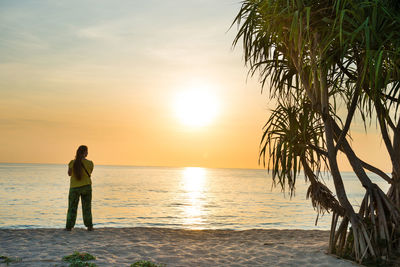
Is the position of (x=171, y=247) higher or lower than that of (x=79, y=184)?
lower

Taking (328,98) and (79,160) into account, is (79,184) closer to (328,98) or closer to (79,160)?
(79,160)

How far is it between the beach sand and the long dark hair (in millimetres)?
1147

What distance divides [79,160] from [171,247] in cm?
250

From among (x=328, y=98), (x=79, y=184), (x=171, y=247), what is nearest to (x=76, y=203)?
(x=79, y=184)

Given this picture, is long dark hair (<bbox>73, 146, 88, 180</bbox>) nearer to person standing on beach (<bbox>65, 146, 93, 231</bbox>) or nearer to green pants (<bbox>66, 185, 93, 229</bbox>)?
person standing on beach (<bbox>65, 146, 93, 231</bbox>)

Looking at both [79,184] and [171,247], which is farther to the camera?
[79,184]

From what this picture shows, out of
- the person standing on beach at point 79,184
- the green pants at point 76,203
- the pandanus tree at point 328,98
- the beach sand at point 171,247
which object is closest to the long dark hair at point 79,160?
the person standing on beach at point 79,184

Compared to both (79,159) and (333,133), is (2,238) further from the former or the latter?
(333,133)

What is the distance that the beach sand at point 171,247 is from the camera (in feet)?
18.7

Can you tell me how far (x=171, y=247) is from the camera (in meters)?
6.79

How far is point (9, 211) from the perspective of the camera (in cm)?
1789

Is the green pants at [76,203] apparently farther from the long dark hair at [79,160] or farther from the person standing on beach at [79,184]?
the long dark hair at [79,160]

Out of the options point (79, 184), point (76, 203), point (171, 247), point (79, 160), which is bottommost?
point (171, 247)

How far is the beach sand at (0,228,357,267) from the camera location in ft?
18.7
